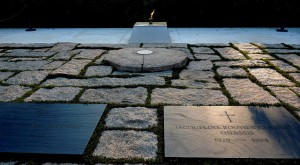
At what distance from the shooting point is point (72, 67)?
395 centimetres

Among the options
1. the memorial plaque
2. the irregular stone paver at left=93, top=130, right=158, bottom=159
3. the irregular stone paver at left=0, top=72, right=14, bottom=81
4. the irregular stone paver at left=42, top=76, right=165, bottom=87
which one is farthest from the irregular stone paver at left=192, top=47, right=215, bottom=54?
the irregular stone paver at left=93, top=130, right=158, bottom=159

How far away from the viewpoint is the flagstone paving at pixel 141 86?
7.21 feet

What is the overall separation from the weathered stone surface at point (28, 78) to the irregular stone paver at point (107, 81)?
153 mm

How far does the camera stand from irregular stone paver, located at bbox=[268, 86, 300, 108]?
8.93ft

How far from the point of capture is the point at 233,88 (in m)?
3.14

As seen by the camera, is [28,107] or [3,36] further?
[3,36]

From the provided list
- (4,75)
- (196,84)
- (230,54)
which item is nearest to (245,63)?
(230,54)

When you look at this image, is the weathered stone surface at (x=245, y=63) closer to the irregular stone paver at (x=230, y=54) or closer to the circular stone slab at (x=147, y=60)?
the irregular stone paver at (x=230, y=54)

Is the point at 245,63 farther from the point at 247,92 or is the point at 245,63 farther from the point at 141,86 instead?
the point at 141,86

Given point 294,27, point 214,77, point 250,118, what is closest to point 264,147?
point 250,118

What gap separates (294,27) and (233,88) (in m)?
5.99

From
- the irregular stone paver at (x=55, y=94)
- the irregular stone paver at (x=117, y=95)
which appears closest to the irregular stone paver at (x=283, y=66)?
the irregular stone paver at (x=117, y=95)

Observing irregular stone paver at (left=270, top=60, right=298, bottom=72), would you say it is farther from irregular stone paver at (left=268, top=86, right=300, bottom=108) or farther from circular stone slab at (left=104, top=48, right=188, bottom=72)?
circular stone slab at (left=104, top=48, right=188, bottom=72)
